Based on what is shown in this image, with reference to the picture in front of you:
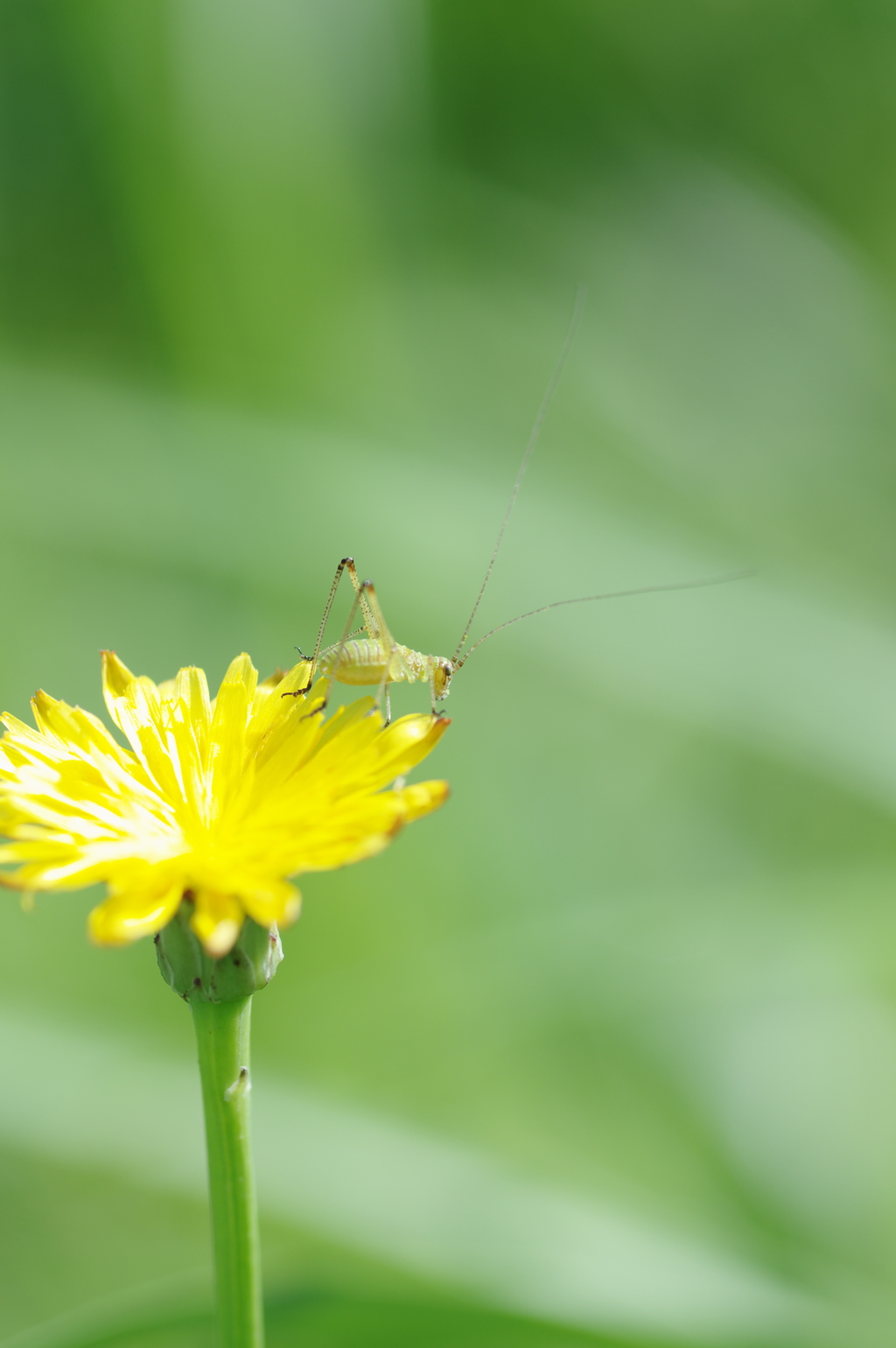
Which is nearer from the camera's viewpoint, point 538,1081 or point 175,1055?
point 175,1055

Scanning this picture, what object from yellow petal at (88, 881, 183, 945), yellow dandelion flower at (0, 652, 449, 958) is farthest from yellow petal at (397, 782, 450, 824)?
yellow petal at (88, 881, 183, 945)

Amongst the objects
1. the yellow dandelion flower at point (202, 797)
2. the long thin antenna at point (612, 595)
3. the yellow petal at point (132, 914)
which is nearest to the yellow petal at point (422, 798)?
the yellow dandelion flower at point (202, 797)

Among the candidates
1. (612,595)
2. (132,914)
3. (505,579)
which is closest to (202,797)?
(132,914)

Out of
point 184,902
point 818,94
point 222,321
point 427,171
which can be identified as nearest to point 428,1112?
point 184,902

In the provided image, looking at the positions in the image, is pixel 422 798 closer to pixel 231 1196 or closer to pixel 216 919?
pixel 216 919

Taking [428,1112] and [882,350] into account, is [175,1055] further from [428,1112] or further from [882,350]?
[882,350]

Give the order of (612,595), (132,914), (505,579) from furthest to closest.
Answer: (505,579) → (612,595) → (132,914)

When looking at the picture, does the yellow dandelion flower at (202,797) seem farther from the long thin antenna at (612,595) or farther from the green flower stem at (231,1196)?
the long thin antenna at (612,595)

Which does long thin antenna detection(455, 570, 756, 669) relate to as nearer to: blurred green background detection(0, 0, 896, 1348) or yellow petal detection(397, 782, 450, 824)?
blurred green background detection(0, 0, 896, 1348)
